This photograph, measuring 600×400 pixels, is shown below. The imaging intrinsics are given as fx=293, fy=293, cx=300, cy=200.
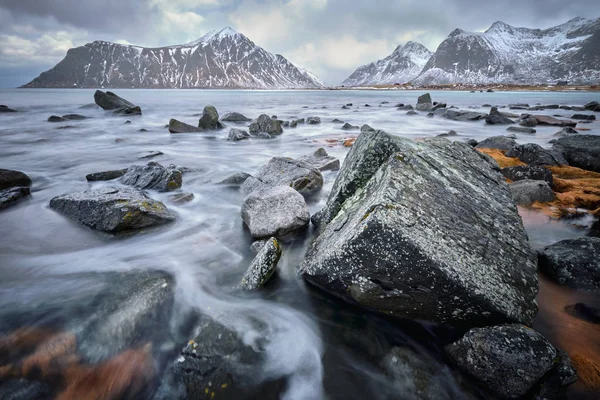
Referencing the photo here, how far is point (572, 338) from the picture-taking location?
3527 mm

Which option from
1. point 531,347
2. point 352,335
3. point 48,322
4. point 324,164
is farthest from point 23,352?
point 324,164

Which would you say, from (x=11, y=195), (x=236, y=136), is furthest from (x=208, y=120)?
(x=11, y=195)

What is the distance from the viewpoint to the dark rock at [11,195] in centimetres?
722

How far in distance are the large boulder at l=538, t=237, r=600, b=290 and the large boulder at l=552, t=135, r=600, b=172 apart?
24.1ft

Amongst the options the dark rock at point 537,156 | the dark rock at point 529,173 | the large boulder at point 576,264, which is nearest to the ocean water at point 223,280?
the large boulder at point 576,264

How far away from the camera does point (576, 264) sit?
14.0 feet

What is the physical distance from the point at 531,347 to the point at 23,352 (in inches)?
216

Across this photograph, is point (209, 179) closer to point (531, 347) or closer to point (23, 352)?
point (23, 352)

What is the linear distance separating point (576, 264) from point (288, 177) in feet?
19.6

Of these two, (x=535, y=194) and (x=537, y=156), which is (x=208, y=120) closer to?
(x=537, y=156)

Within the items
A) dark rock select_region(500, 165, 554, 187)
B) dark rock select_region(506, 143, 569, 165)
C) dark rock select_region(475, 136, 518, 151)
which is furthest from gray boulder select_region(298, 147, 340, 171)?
dark rock select_region(475, 136, 518, 151)

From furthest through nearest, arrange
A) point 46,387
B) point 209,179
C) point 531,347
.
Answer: point 209,179 < point 46,387 < point 531,347

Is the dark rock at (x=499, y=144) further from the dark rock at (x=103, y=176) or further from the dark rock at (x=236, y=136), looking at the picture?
the dark rock at (x=103, y=176)

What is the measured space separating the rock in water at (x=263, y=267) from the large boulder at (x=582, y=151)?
11.1 m
